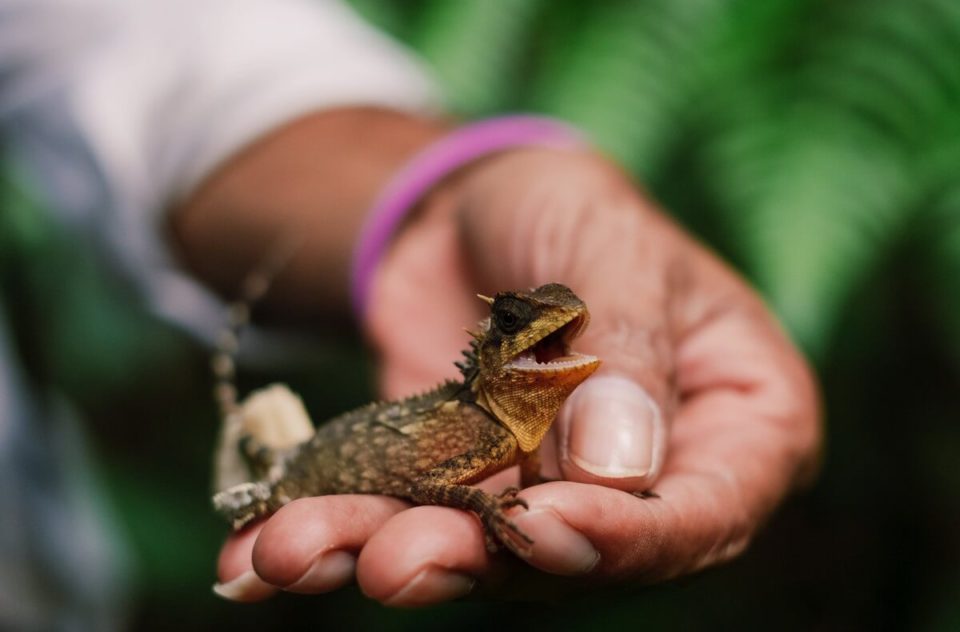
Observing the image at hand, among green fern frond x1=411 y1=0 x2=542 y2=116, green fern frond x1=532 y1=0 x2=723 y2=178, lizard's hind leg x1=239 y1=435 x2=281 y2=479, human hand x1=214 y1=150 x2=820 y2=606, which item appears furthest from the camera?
green fern frond x1=411 y1=0 x2=542 y2=116

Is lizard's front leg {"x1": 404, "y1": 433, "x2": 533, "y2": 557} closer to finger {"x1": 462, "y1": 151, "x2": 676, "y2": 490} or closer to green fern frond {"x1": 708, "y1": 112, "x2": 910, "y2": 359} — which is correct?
finger {"x1": 462, "y1": 151, "x2": 676, "y2": 490}

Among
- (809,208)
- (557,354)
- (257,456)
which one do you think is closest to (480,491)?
(557,354)

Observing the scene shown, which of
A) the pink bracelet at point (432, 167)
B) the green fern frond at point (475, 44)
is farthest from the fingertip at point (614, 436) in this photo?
the green fern frond at point (475, 44)

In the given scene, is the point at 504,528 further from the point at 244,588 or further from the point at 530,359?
the point at 244,588

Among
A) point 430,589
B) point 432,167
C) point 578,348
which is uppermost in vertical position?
point 432,167

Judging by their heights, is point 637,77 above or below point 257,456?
above

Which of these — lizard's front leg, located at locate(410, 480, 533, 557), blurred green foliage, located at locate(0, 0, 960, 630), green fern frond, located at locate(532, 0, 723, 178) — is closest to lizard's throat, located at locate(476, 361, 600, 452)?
lizard's front leg, located at locate(410, 480, 533, 557)
